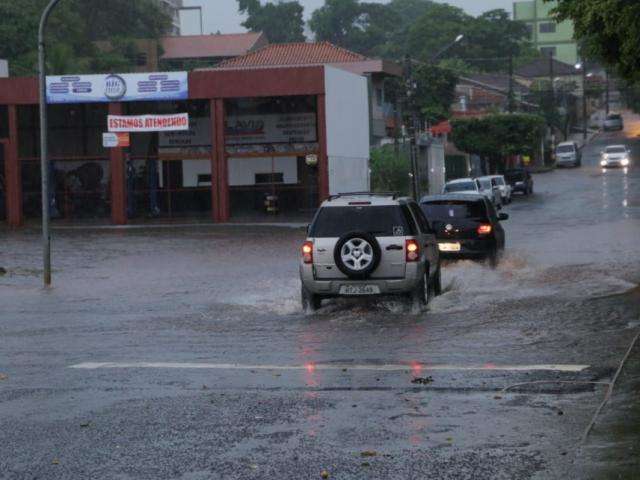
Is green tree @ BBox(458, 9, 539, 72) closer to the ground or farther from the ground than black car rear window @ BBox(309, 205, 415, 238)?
farther from the ground

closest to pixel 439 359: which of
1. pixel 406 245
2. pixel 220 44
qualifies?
pixel 406 245

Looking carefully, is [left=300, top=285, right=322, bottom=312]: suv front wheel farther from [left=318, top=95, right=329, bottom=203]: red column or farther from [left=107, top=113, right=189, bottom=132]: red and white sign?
[left=107, top=113, right=189, bottom=132]: red and white sign

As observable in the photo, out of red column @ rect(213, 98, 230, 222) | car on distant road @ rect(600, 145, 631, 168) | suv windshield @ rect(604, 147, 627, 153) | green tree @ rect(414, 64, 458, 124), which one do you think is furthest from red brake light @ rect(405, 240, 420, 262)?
green tree @ rect(414, 64, 458, 124)

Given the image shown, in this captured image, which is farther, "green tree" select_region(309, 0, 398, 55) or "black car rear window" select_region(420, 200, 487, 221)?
"green tree" select_region(309, 0, 398, 55)

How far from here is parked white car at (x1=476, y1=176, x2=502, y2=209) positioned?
169 ft

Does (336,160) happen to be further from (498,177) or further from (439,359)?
(439,359)

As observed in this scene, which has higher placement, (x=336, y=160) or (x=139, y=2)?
(x=139, y=2)

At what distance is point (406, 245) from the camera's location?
1769cm

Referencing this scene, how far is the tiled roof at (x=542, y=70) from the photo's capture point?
146 meters

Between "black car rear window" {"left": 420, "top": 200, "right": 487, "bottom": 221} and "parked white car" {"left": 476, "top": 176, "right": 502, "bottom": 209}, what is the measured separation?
83.1 feet

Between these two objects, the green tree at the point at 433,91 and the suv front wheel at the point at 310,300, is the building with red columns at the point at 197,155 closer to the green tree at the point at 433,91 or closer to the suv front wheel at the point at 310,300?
the suv front wheel at the point at 310,300

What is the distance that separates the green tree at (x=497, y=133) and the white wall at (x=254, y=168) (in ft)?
108

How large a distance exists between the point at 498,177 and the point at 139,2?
5973 cm

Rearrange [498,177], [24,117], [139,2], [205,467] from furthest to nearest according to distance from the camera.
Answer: [139,2], [498,177], [24,117], [205,467]
